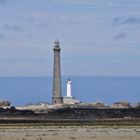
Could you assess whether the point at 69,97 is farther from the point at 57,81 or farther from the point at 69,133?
the point at 69,133

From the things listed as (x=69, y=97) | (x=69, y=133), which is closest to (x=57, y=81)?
(x=69, y=97)

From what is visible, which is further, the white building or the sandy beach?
the white building

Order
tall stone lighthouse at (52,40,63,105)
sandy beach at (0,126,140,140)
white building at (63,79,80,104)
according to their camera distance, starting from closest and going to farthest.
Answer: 1. sandy beach at (0,126,140,140)
2. tall stone lighthouse at (52,40,63,105)
3. white building at (63,79,80,104)

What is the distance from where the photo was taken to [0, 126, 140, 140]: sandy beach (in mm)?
44734

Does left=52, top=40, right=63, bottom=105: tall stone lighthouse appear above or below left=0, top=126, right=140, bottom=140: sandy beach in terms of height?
above

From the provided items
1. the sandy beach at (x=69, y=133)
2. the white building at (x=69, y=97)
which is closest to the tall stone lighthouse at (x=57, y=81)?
the white building at (x=69, y=97)

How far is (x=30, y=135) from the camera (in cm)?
4609

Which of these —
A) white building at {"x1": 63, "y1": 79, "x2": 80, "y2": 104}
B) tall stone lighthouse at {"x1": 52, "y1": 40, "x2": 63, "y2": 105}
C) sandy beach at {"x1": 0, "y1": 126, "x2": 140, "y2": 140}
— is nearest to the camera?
sandy beach at {"x1": 0, "y1": 126, "x2": 140, "y2": 140}

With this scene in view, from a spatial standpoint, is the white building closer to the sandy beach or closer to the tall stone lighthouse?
the tall stone lighthouse

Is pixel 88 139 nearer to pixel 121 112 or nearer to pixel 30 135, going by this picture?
pixel 30 135

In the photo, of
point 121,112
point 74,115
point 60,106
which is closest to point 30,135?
point 74,115

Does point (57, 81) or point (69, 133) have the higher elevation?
point (57, 81)

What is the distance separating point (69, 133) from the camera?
4819 cm

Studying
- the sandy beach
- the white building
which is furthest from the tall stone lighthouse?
the sandy beach
